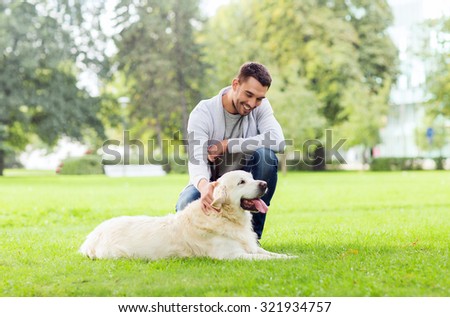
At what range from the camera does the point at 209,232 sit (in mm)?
5328

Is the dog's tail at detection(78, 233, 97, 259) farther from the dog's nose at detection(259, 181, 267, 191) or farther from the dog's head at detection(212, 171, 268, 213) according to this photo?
the dog's nose at detection(259, 181, 267, 191)

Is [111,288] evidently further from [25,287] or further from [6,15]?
[6,15]

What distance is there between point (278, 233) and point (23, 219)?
5057 mm

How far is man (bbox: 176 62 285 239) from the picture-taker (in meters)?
5.79

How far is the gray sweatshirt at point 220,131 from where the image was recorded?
19.1 feet

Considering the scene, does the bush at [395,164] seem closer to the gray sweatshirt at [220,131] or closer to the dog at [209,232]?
the gray sweatshirt at [220,131]

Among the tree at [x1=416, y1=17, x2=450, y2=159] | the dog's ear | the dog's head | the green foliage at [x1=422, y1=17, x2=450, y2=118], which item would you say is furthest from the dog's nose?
the green foliage at [x1=422, y1=17, x2=450, y2=118]

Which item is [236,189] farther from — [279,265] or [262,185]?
[279,265]

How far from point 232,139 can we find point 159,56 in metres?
31.9

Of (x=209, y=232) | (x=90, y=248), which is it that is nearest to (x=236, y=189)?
(x=209, y=232)

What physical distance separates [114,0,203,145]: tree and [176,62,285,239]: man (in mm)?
30563


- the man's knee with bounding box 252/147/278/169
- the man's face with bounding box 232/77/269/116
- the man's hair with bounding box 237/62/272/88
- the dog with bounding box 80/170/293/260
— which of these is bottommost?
the dog with bounding box 80/170/293/260

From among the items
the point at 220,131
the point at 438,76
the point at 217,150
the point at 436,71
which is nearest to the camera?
the point at 217,150

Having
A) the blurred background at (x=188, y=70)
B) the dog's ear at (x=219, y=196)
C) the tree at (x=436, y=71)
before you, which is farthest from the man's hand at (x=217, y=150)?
the blurred background at (x=188, y=70)
